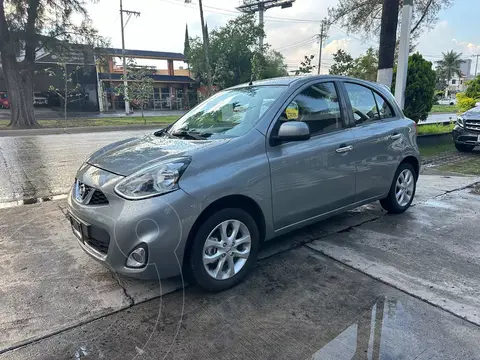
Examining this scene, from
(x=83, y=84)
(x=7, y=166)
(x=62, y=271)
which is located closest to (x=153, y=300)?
(x=62, y=271)

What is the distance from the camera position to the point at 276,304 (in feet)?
9.27

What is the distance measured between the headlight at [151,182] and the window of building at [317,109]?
1.23 m

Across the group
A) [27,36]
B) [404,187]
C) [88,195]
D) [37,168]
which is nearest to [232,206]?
[88,195]

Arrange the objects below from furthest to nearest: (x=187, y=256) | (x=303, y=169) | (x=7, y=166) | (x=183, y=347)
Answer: (x=7, y=166), (x=303, y=169), (x=187, y=256), (x=183, y=347)

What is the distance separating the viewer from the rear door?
3.98 m

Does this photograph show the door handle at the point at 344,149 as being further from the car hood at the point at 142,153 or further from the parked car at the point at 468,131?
the parked car at the point at 468,131

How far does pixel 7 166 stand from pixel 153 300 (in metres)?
7.19

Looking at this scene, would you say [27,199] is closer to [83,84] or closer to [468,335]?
[468,335]

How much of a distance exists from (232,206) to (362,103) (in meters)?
2.20

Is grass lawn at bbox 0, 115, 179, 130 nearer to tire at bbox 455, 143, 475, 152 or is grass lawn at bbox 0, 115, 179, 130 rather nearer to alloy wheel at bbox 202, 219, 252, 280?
tire at bbox 455, 143, 475, 152

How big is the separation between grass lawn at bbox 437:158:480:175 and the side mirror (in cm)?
579

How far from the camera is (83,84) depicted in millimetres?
37125

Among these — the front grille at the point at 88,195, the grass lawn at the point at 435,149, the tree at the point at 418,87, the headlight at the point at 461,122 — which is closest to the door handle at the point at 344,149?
the front grille at the point at 88,195

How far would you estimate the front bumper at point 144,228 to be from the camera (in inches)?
101
